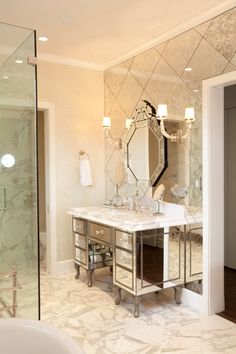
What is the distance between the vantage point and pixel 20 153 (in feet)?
9.20

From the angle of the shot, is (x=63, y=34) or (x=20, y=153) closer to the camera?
(x=20, y=153)

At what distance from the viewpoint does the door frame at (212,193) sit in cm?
306

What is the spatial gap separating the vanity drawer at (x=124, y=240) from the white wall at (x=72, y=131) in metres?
1.34

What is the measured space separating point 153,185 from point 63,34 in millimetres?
1848

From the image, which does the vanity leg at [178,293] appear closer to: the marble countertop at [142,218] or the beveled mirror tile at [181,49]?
the marble countertop at [142,218]

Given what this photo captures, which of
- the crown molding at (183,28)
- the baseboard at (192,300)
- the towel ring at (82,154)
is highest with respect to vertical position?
the crown molding at (183,28)

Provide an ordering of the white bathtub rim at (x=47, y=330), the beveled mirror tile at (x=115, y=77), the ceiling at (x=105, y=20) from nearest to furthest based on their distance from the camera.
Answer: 1. the white bathtub rim at (x=47, y=330)
2. the ceiling at (x=105, y=20)
3. the beveled mirror tile at (x=115, y=77)

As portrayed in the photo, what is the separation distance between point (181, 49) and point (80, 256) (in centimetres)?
253

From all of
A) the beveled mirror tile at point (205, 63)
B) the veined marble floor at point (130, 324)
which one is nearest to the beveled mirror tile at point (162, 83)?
the beveled mirror tile at point (205, 63)

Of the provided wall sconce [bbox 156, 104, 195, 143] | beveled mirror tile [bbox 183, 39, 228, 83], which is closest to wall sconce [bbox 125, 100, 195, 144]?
wall sconce [bbox 156, 104, 195, 143]

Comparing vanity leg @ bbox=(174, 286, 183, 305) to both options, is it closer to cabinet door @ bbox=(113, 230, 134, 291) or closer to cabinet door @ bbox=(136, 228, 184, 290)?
cabinet door @ bbox=(136, 228, 184, 290)

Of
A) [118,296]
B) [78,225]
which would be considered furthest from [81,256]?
[118,296]

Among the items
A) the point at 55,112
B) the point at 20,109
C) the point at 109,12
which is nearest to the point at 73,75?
the point at 55,112

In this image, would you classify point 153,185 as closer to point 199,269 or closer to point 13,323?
point 199,269
